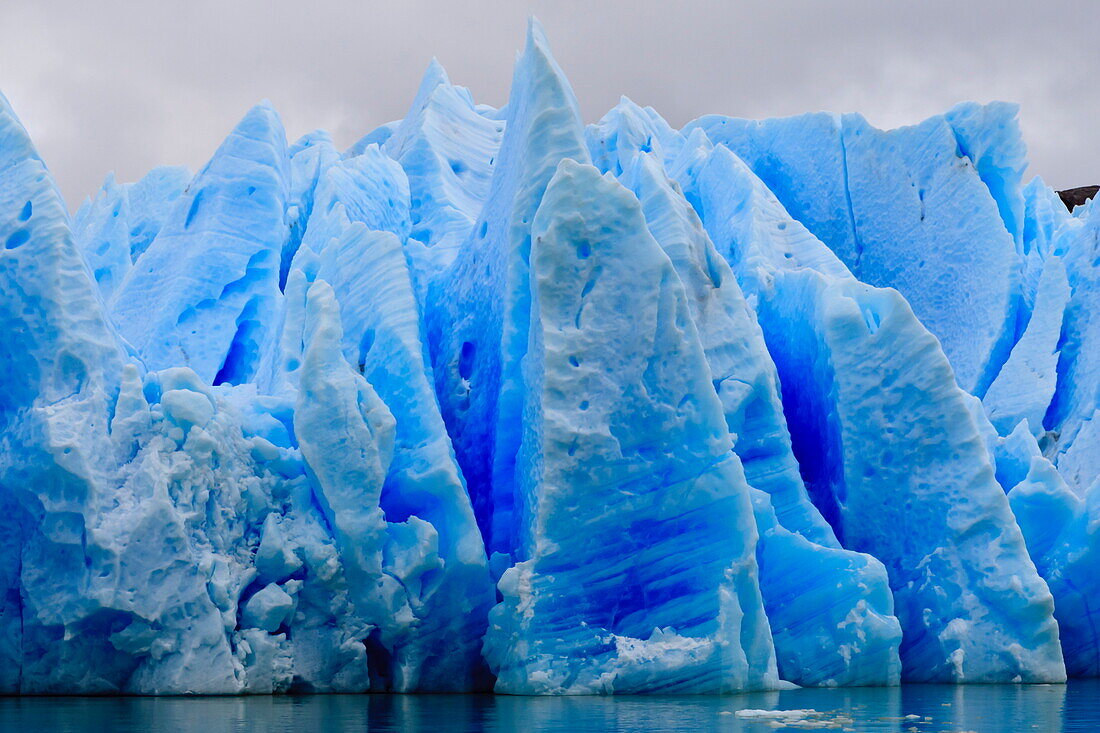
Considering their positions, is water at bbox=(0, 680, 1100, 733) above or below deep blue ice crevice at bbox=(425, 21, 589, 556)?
below

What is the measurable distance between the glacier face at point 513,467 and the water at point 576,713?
59 cm

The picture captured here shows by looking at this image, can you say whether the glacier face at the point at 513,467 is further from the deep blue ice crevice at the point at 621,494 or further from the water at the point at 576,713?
the water at the point at 576,713

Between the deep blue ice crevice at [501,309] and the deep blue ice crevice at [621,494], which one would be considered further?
the deep blue ice crevice at [501,309]

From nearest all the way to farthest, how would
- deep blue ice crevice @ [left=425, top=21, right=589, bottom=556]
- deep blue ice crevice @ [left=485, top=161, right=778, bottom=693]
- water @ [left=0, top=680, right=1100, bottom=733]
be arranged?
water @ [left=0, top=680, right=1100, bottom=733], deep blue ice crevice @ [left=485, top=161, right=778, bottom=693], deep blue ice crevice @ [left=425, top=21, right=589, bottom=556]

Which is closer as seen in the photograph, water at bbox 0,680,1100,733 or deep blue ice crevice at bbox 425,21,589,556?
water at bbox 0,680,1100,733

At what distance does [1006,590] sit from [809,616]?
1.68 metres

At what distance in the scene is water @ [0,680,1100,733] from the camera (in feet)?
21.3

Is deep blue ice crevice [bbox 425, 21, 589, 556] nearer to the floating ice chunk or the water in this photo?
the floating ice chunk

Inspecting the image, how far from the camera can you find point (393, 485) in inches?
413

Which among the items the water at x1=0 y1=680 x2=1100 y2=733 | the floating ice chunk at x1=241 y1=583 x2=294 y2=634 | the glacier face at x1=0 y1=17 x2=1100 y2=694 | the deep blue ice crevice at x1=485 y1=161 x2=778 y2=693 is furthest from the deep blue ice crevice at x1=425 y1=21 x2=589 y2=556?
the water at x1=0 y1=680 x2=1100 y2=733

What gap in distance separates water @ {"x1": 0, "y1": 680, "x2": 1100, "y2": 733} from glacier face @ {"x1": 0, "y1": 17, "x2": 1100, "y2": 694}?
59 cm

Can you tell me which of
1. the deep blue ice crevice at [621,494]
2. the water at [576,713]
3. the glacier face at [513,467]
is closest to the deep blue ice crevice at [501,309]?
the glacier face at [513,467]

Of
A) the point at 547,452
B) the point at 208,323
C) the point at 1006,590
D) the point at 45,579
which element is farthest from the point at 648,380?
the point at 208,323

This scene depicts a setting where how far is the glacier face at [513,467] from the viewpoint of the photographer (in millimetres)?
9453
